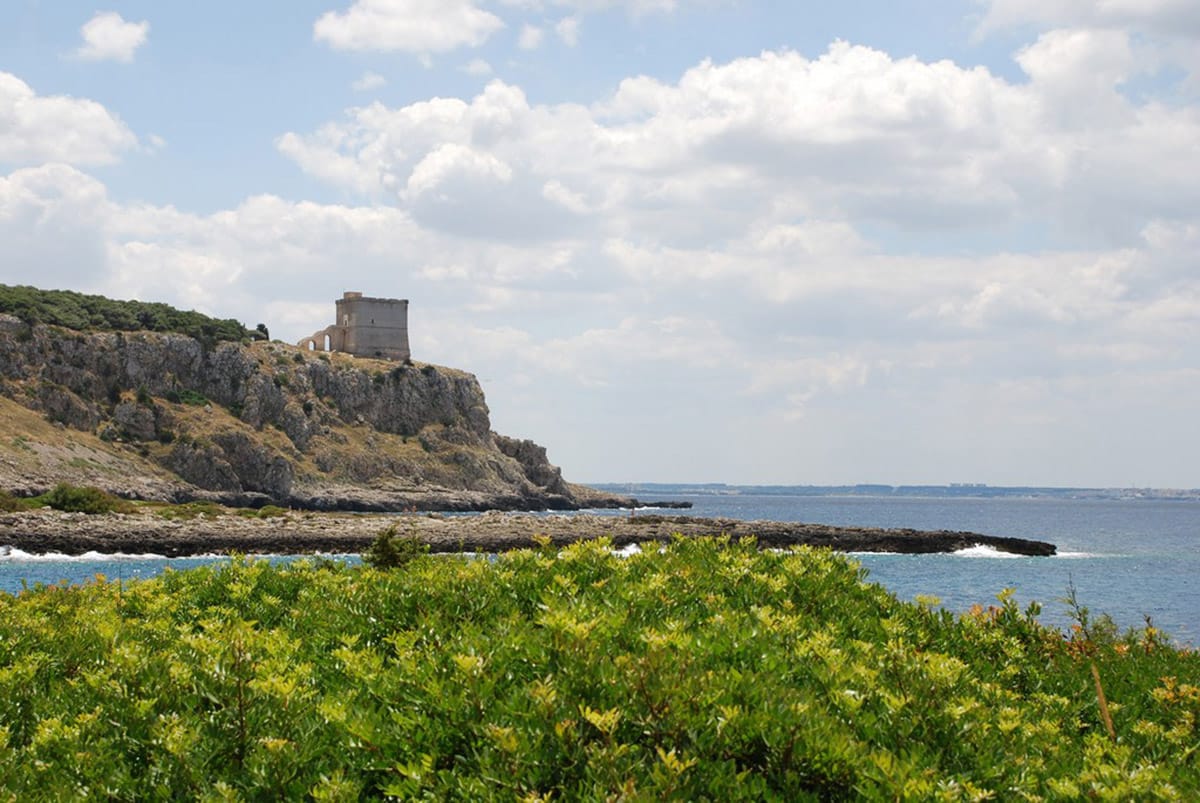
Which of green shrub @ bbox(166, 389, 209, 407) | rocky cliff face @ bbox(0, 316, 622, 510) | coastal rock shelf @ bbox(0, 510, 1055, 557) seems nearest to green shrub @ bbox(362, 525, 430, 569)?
coastal rock shelf @ bbox(0, 510, 1055, 557)

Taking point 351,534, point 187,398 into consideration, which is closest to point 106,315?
point 187,398

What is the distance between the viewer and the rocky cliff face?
99.8 meters

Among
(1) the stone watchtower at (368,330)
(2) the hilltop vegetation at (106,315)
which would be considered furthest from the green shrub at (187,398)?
(1) the stone watchtower at (368,330)

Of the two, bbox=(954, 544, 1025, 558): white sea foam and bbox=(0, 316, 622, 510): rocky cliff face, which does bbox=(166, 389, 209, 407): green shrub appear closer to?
bbox=(0, 316, 622, 510): rocky cliff face

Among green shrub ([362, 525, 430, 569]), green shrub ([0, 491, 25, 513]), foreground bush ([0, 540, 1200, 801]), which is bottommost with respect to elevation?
green shrub ([0, 491, 25, 513])

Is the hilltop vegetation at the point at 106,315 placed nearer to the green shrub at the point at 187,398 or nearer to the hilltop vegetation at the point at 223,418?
the hilltop vegetation at the point at 223,418

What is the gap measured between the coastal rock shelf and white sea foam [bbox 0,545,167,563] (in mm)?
615

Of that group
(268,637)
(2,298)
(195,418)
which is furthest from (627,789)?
(2,298)

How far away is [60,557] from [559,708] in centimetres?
5575

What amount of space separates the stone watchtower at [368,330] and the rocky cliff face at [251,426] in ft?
32.1

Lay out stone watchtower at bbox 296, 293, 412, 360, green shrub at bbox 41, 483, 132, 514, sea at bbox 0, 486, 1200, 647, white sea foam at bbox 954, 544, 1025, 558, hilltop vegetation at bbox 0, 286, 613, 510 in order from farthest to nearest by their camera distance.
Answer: stone watchtower at bbox 296, 293, 412, 360 < hilltop vegetation at bbox 0, 286, 613, 510 < white sea foam at bbox 954, 544, 1025, 558 < green shrub at bbox 41, 483, 132, 514 < sea at bbox 0, 486, 1200, 647

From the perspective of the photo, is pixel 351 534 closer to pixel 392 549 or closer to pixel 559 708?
pixel 392 549

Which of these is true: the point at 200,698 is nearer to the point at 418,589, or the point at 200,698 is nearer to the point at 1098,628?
the point at 418,589

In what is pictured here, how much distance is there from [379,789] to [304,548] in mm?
57859
